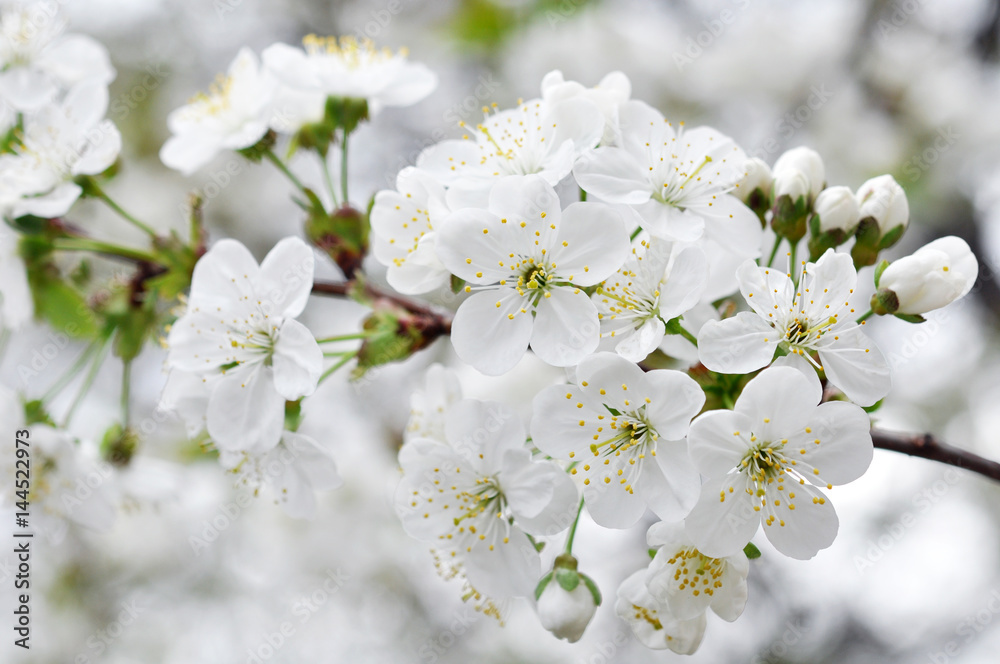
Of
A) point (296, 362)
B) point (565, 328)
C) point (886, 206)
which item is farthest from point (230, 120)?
point (886, 206)

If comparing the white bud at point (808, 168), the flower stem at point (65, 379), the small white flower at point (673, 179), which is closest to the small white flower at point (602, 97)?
the small white flower at point (673, 179)

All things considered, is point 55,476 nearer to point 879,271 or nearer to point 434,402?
point 434,402

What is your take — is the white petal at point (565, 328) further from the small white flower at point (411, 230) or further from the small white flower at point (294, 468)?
the small white flower at point (294, 468)

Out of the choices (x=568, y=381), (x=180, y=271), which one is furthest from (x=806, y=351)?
(x=180, y=271)

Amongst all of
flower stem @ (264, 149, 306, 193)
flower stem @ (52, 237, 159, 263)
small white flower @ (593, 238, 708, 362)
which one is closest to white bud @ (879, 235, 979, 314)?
small white flower @ (593, 238, 708, 362)

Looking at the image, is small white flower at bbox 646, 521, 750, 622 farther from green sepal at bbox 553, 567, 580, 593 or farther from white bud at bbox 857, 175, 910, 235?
white bud at bbox 857, 175, 910, 235

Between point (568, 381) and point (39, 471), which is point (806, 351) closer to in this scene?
point (568, 381)

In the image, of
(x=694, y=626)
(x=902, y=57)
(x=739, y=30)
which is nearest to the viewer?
(x=694, y=626)
